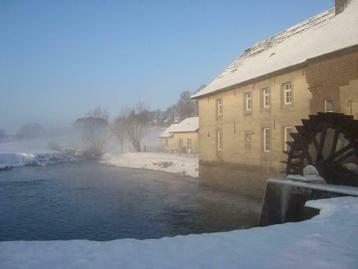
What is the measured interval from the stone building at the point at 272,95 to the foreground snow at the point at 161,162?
5249 mm

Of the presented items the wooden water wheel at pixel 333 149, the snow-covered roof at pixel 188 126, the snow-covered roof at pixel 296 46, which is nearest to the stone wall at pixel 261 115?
the snow-covered roof at pixel 296 46

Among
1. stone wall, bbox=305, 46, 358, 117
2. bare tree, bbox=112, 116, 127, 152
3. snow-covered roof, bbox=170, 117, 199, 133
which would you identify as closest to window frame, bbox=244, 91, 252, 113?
stone wall, bbox=305, 46, 358, 117

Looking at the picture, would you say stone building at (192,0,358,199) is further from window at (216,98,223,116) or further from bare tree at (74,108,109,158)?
bare tree at (74,108,109,158)

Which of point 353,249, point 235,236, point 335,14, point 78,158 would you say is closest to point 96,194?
point 335,14

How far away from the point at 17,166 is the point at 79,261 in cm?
3901

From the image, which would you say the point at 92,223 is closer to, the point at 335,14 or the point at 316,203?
the point at 316,203

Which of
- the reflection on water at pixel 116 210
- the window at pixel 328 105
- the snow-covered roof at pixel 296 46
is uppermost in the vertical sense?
the snow-covered roof at pixel 296 46

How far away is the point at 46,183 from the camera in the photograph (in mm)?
25125

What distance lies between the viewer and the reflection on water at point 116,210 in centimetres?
1230

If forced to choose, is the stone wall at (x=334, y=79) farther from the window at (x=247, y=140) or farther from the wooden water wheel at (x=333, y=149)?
the window at (x=247, y=140)

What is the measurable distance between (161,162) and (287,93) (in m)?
18.9

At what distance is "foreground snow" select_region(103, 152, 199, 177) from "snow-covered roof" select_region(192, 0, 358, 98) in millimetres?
7090

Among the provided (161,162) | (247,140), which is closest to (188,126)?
(161,162)

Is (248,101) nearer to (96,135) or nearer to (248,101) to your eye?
(248,101)
